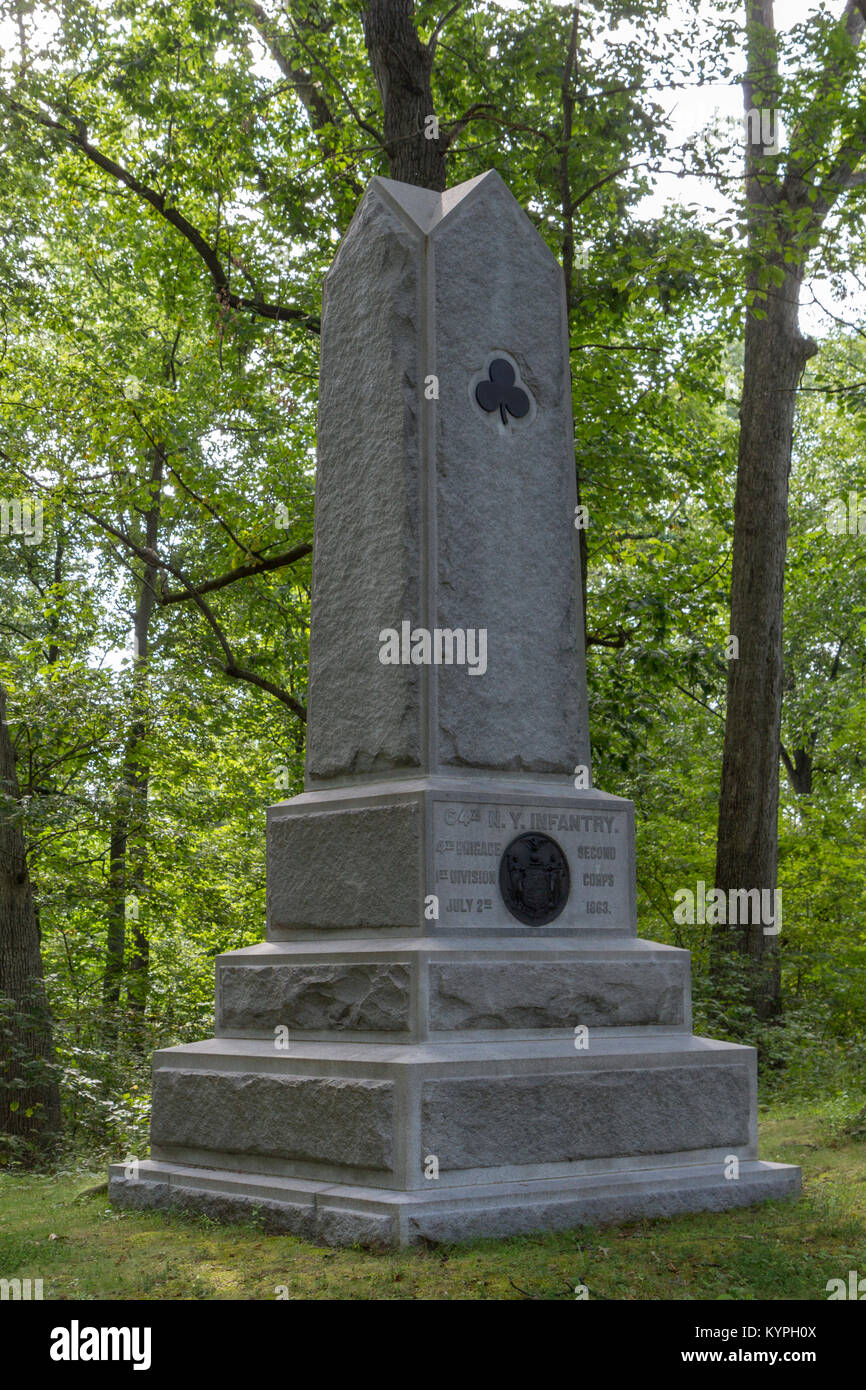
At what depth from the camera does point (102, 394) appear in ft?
48.4

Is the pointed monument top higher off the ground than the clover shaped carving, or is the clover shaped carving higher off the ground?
the pointed monument top

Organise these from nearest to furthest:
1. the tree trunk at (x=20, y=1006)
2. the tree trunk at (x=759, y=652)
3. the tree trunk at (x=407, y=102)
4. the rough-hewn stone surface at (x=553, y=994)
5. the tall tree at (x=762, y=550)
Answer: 1. the rough-hewn stone surface at (x=553, y=994)
2. the tree trunk at (x=20, y=1006)
3. the tree trunk at (x=407, y=102)
4. the tall tree at (x=762, y=550)
5. the tree trunk at (x=759, y=652)

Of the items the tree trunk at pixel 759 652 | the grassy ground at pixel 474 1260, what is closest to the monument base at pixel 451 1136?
the grassy ground at pixel 474 1260

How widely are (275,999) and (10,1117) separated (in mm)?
6419

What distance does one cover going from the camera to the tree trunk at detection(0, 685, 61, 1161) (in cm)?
1141

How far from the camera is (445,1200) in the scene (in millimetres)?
5051

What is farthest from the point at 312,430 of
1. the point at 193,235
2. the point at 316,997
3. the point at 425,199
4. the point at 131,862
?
the point at 316,997

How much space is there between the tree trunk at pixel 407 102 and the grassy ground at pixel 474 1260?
885 cm

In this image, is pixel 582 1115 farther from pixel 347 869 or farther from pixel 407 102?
pixel 407 102

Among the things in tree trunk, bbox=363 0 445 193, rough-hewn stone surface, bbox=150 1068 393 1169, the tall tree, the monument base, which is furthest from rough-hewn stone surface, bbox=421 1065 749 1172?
tree trunk, bbox=363 0 445 193

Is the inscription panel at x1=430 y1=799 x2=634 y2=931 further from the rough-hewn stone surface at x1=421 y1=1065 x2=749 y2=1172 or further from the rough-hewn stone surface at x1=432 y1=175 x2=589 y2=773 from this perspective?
the rough-hewn stone surface at x1=421 y1=1065 x2=749 y2=1172

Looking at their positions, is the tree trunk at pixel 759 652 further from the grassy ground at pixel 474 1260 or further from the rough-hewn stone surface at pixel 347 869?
the rough-hewn stone surface at pixel 347 869

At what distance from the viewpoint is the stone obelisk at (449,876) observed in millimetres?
5445

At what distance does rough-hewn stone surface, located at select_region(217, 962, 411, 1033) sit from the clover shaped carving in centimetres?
275
